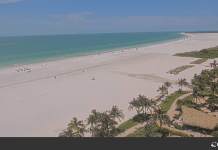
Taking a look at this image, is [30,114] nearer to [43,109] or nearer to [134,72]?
[43,109]

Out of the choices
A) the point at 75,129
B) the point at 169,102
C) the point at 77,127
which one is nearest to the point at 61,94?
the point at 77,127

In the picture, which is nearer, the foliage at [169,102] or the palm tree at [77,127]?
the palm tree at [77,127]

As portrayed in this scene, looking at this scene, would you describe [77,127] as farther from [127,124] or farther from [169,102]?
[169,102]

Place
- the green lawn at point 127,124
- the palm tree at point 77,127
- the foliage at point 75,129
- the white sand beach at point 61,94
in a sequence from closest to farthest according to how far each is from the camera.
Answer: the foliage at point 75,129 → the palm tree at point 77,127 → the green lawn at point 127,124 → the white sand beach at point 61,94

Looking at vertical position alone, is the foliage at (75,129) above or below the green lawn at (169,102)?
above

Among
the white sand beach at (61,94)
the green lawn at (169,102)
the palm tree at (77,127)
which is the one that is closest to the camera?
the palm tree at (77,127)

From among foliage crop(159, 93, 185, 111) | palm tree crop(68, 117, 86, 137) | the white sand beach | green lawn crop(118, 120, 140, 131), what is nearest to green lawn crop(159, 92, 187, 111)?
foliage crop(159, 93, 185, 111)

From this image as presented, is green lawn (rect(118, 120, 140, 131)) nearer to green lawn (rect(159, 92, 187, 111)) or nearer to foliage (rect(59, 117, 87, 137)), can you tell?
foliage (rect(59, 117, 87, 137))

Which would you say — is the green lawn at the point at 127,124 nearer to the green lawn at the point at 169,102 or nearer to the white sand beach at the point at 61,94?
the white sand beach at the point at 61,94

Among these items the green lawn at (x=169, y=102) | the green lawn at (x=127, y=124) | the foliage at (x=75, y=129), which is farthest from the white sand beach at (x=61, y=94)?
the foliage at (x=75, y=129)

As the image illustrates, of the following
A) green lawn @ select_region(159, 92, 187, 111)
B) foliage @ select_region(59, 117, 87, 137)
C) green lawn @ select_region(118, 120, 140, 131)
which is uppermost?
foliage @ select_region(59, 117, 87, 137)

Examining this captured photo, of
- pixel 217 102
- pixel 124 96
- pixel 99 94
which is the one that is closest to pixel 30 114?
pixel 99 94
